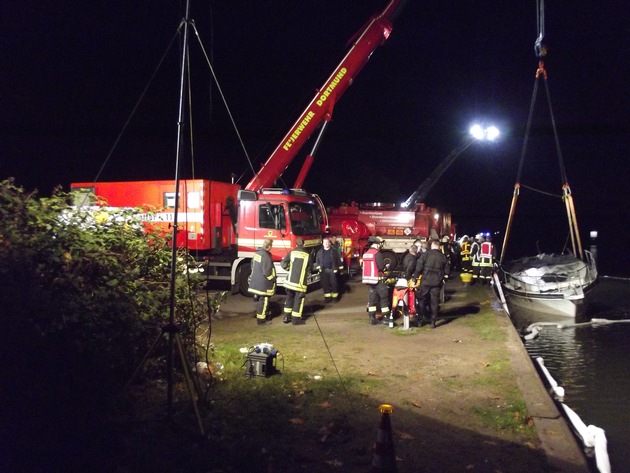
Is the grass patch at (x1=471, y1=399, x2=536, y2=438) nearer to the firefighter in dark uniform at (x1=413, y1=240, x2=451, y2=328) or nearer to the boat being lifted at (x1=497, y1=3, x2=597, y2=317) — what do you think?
the firefighter in dark uniform at (x1=413, y1=240, x2=451, y2=328)

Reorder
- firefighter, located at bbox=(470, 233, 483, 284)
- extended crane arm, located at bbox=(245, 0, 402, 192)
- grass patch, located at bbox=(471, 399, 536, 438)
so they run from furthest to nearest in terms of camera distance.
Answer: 1. firefighter, located at bbox=(470, 233, 483, 284)
2. extended crane arm, located at bbox=(245, 0, 402, 192)
3. grass patch, located at bbox=(471, 399, 536, 438)

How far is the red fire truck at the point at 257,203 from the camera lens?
478 inches

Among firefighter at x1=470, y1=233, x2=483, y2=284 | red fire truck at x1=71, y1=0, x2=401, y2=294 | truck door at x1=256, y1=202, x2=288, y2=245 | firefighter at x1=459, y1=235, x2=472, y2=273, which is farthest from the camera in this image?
firefighter at x1=459, y1=235, x2=472, y2=273

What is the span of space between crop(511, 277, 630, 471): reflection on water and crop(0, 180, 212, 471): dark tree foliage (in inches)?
206

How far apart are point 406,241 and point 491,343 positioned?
856 cm

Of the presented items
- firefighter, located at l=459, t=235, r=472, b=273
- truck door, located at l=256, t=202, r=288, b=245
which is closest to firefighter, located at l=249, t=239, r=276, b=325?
truck door, located at l=256, t=202, r=288, b=245

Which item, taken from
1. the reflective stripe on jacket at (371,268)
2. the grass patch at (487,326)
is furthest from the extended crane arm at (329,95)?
the grass patch at (487,326)

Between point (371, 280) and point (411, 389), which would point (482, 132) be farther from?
point (411, 389)

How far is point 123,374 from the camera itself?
5289 millimetres

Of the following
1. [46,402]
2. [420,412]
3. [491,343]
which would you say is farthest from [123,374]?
[491,343]

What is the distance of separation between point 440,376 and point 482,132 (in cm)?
1442

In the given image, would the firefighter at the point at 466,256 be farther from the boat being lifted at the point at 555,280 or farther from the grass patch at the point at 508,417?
the grass patch at the point at 508,417

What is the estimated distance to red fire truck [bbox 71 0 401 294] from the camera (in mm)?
12148

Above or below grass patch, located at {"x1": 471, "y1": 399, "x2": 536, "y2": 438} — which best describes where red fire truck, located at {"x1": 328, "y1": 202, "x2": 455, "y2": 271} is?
above
